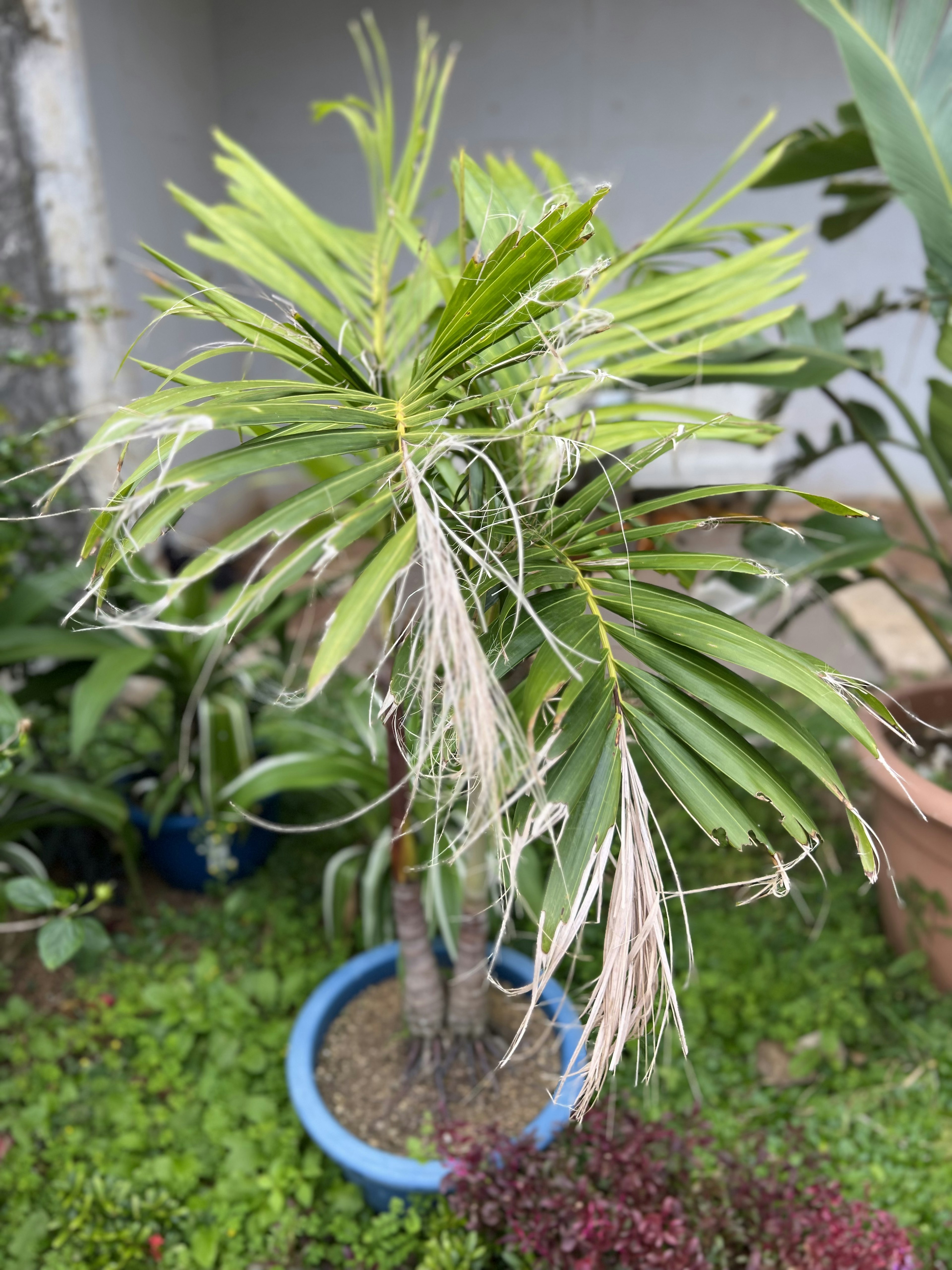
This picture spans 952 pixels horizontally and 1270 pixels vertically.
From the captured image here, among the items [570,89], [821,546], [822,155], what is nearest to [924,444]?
[821,546]

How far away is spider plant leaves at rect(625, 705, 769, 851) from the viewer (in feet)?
2.30

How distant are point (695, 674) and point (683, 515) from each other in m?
1.29

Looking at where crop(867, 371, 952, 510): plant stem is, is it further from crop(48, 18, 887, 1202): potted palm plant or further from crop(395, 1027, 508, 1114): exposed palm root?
crop(395, 1027, 508, 1114): exposed palm root

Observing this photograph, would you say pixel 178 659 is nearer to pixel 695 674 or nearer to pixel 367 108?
pixel 367 108

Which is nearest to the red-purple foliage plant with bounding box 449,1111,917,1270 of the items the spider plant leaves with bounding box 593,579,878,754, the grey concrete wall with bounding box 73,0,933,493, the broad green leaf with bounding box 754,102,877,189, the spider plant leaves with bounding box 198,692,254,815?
the spider plant leaves with bounding box 593,579,878,754

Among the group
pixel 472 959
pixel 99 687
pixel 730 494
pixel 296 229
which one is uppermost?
pixel 296 229

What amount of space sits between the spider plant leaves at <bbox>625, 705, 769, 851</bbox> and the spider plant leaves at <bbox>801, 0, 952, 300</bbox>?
1.03 meters

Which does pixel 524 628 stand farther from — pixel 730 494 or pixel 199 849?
pixel 199 849

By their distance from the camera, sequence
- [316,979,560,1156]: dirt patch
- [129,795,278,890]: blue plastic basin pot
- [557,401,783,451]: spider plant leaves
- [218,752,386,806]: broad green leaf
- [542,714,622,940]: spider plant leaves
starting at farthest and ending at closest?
[129,795,278,890]: blue plastic basin pot < [218,752,386,806]: broad green leaf < [316,979,560,1156]: dirt patch < [557,401,783,451]: spider plant leaves < [542,714,622,940]: spider plant leaves

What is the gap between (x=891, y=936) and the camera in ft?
5.41

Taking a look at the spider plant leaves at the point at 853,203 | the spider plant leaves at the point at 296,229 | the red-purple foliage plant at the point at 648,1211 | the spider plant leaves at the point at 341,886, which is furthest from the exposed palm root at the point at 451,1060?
the spider plant leaves at the point at 853,203

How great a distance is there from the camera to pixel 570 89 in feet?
11.1

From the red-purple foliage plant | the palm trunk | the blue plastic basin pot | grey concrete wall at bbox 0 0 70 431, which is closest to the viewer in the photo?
the red-purple foliage plant

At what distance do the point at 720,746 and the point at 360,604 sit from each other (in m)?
0.33
